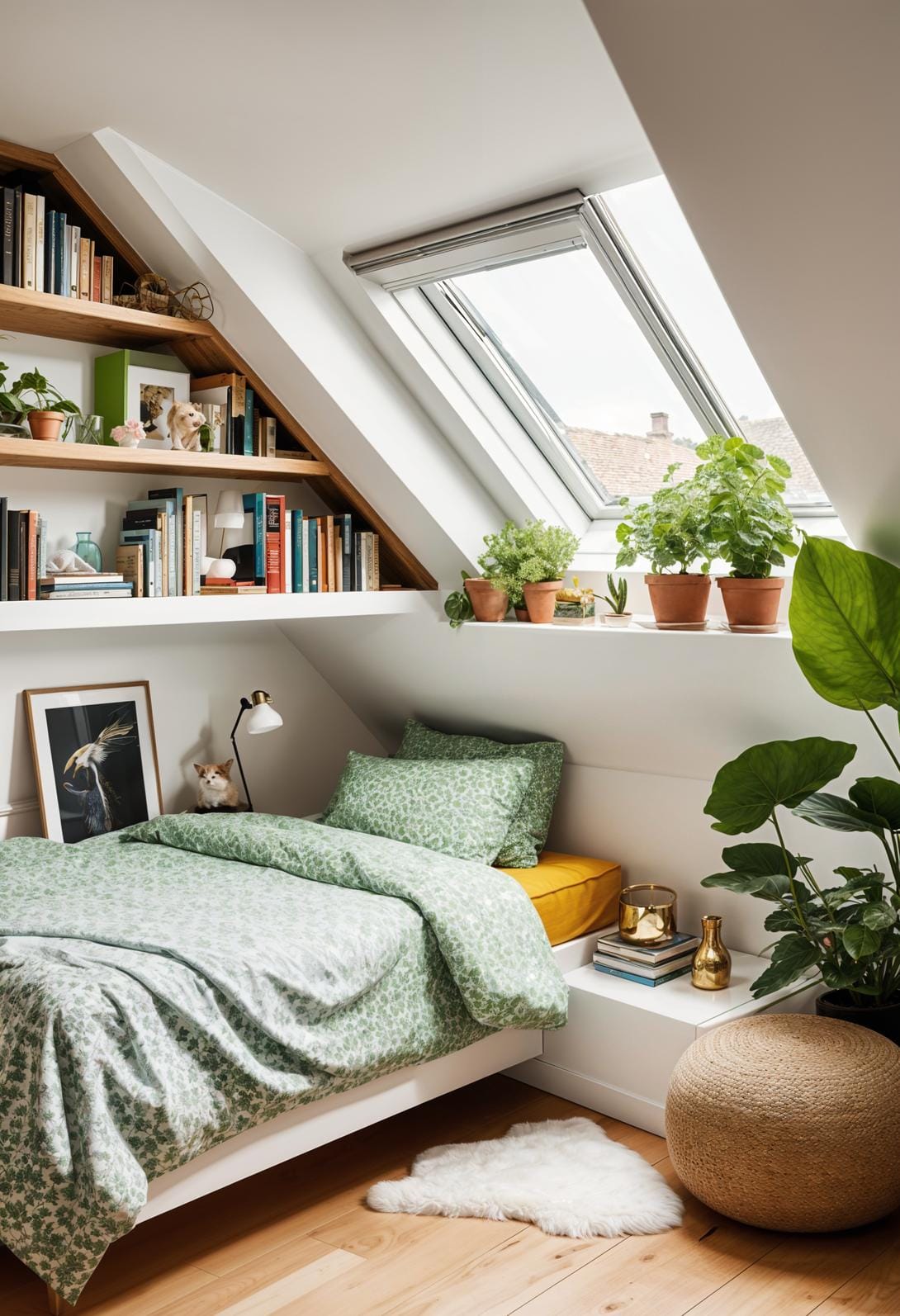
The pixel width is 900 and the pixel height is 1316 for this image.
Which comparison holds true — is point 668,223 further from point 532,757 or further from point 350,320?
point 532,757

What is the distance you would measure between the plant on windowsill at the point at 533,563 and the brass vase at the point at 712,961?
0.93 metres

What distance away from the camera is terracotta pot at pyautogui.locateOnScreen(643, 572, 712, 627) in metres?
2.90

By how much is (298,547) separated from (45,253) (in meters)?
1.00

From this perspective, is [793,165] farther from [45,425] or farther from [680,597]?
[45,425]

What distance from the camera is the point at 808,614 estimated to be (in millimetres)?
2455

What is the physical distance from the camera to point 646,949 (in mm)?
3018

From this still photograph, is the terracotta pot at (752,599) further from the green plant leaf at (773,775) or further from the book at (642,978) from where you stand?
the book at (642,978)

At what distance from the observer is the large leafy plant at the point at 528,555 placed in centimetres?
323

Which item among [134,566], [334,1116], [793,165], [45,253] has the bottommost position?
[334,1116]

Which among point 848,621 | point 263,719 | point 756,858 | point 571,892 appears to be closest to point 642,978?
point 571,892

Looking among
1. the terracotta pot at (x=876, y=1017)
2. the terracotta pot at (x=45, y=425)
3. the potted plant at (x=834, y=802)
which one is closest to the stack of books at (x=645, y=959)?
the potted plant at (x=834, y=802)

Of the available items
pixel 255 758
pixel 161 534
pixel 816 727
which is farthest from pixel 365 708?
pixel 816 727

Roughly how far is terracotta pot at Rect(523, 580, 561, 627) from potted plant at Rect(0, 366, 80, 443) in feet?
4.19

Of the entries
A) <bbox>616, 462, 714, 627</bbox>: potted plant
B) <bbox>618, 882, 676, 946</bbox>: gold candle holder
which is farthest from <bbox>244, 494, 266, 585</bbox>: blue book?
<bbox>618, 882, 676, 946</bbox>: gold candle holder
